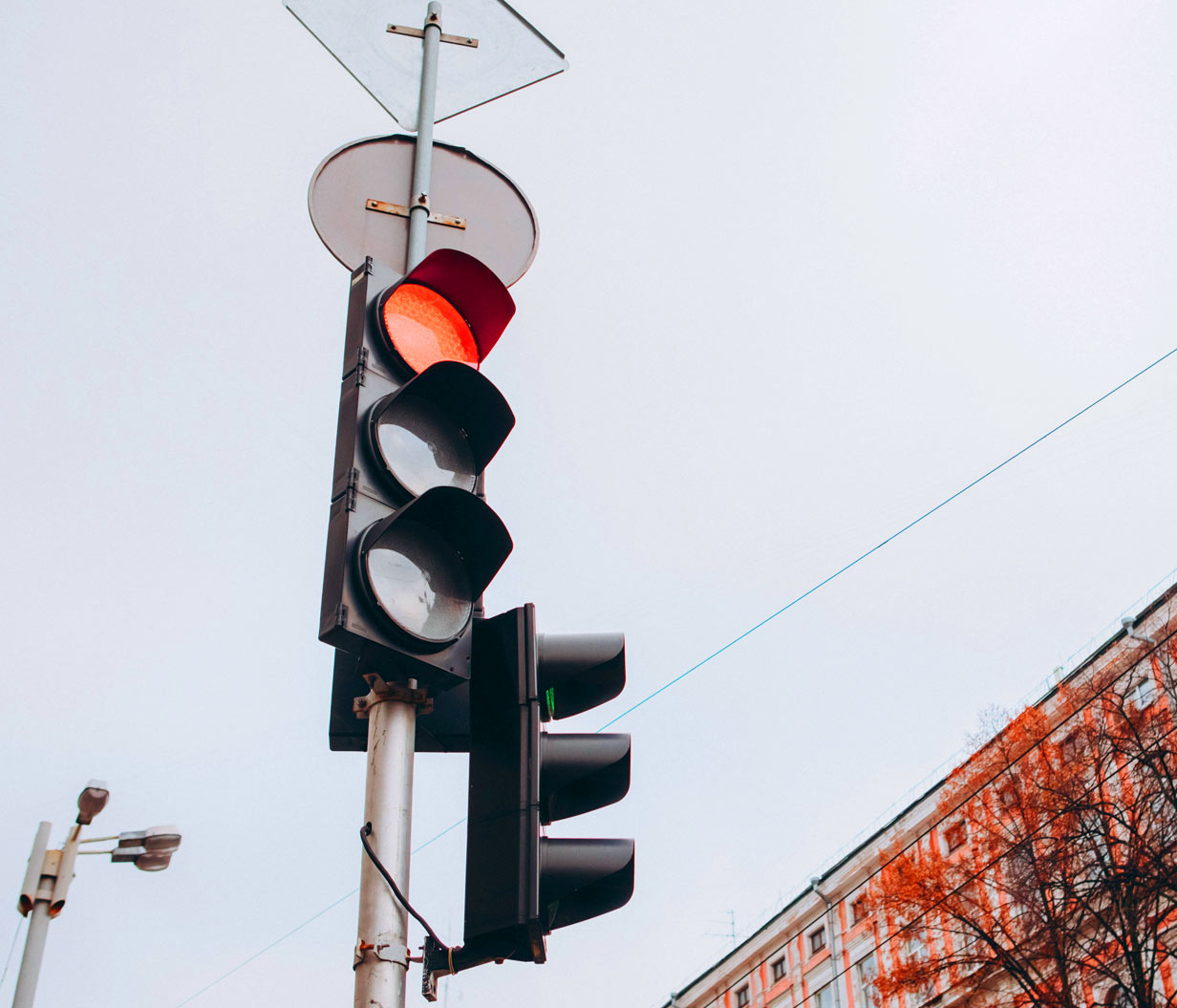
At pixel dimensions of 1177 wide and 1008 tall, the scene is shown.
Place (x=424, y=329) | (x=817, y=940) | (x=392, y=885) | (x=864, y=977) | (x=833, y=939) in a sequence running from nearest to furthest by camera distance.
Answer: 1. (x=392, y=885)
2. (x=424, y=329)
3. (x=864, y=977)
4. (x=833, y=939)
5. (x=817, y=940)

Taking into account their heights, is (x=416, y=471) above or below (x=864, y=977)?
below

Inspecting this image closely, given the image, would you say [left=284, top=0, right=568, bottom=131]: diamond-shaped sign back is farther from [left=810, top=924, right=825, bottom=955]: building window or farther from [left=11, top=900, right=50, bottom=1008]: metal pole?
[left=810, top=924, right=825, bottom=955]: building window

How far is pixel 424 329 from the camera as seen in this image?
3.01 metres

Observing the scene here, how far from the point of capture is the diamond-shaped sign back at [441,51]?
4121 mm

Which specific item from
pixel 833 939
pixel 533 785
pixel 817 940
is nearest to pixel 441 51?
pixel 533 785

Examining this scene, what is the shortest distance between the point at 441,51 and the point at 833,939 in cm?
4782

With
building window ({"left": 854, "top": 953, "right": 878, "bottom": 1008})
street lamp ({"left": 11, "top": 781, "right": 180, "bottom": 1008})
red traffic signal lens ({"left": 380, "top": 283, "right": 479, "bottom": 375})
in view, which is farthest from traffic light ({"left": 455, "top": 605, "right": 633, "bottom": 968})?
→ building window ({"left": 854, "top": 953, "right": 878, "bottom": 1008})

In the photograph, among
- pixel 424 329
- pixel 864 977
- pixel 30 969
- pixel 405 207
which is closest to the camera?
pixel 424 329

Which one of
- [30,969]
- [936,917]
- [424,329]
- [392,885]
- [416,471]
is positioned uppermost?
[936,917]

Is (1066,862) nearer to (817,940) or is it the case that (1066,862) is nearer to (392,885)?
(392,885)

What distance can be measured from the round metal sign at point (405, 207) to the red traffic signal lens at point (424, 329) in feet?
2.04

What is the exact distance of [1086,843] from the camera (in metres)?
21.7

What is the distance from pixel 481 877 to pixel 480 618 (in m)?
0.51

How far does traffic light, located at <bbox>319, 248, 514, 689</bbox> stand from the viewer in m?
2.46
